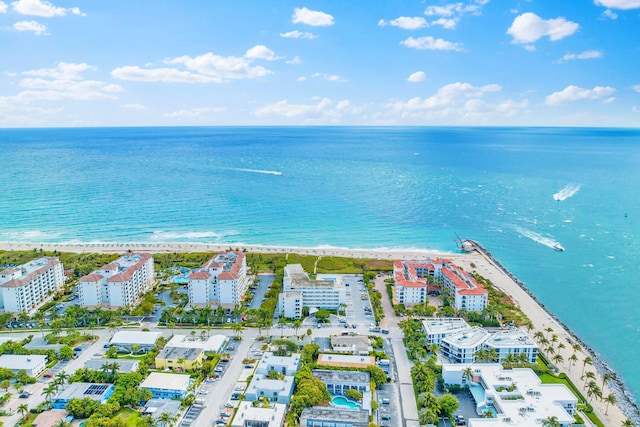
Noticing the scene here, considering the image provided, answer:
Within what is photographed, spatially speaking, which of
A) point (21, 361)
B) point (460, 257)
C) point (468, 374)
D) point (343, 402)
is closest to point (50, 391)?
point (21, 361)

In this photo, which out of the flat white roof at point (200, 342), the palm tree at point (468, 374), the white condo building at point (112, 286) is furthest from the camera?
the white condo building at point (112, 286)

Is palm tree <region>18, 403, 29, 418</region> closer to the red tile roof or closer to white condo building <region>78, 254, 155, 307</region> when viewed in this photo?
white condo building <region>78, 254, 155, 307</region>

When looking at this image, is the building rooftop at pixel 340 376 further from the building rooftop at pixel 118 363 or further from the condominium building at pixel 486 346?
the building rooftop at pixel 118 363

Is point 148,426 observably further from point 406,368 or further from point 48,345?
point 406,368

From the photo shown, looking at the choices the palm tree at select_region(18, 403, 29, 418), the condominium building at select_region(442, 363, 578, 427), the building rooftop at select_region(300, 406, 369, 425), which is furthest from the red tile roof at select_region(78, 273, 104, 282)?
the condominium building at select_region(442, 363, 578, 427)

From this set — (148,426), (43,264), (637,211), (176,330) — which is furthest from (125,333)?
(637,211)

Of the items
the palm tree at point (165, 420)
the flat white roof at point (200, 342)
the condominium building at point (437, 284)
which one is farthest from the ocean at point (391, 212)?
the palm tree at point (165, 420)
